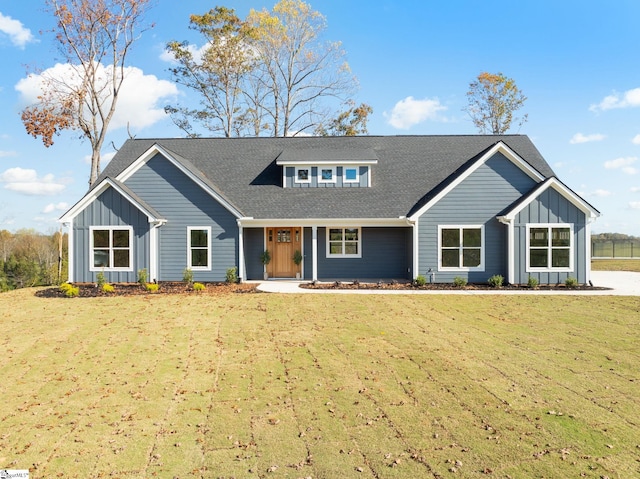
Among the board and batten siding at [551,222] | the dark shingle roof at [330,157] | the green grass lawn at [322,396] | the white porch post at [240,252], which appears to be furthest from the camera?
the dark shingle roof at [330,157]

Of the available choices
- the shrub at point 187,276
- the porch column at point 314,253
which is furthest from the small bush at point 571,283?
the shrub at point 187,276

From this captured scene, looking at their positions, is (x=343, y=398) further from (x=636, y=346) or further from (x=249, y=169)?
(x=249, y=169)

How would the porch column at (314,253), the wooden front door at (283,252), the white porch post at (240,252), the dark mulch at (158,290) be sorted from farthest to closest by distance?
the wooden front door at (283,252)
the porch column at (314,253)
the white porch post at (240,252)
the dark mulch at (158,290)

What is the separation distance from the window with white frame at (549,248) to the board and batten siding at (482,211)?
98cm

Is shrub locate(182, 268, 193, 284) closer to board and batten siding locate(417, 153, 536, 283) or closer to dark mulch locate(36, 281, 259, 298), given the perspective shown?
dark mulch locate(36, 281, 259, 298)

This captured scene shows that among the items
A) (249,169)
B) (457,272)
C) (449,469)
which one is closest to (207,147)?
(249,169)

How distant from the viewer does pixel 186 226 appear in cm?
1802

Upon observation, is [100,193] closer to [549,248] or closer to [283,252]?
[283,252]

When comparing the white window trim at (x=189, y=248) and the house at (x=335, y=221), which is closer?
the house at (x=335, y=221)

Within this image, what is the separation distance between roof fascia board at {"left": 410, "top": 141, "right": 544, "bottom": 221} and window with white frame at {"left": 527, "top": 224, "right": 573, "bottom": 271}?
213 cm

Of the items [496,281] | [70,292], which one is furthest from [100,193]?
[496,281]

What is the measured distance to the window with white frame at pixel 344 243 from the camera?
1944 cm

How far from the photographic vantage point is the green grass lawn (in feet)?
14.5

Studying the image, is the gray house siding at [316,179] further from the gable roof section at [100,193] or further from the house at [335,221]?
the gable roof section at [100,193]
